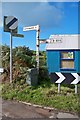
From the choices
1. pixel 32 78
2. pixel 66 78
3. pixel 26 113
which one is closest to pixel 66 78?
pixel 66 78

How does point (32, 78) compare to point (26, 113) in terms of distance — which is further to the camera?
point (32, 78)

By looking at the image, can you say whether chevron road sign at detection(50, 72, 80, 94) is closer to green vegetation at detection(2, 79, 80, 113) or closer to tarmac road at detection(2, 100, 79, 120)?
green vegetation at detection(2, 79, 80, 113)

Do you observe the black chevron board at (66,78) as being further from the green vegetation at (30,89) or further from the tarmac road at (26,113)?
the tarmac road at (26,113)

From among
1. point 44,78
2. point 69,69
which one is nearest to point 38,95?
point 44,78

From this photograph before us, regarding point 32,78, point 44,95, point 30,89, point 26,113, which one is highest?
point 32,78

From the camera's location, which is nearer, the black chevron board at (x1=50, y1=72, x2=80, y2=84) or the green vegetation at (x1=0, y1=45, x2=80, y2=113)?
the green vegetation at (x1=0, y1=45, x2=80, y2=113)

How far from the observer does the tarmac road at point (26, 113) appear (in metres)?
6.17

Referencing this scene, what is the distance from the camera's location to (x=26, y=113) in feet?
21.2

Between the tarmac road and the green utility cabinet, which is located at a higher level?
the green utility cabinet

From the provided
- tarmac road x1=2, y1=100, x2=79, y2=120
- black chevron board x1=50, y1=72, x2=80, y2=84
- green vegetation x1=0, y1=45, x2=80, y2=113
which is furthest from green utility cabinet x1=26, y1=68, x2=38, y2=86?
tarmac road x1=2, y1=100, x2=79, y2=120

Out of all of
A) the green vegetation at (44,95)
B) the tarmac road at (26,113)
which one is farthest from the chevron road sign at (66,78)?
the tarmac road at (26,113)

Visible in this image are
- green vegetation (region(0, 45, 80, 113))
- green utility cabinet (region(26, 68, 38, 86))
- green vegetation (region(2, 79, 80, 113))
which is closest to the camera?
green vegetation (region(2, 79, 80, 113))

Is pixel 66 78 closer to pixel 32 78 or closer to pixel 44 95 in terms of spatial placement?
pixel 44 95

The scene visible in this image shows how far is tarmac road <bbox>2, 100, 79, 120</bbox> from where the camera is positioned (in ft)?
20.2
